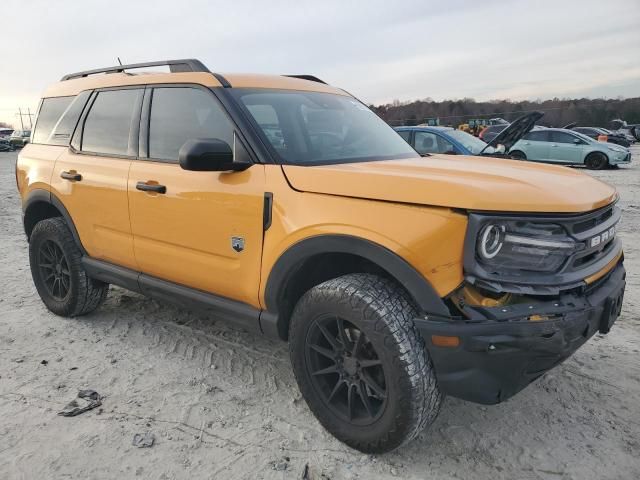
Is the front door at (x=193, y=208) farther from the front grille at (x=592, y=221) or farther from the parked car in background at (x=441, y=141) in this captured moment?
the parked car in background at (x=441, y=141)

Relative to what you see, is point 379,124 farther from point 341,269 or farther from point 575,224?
point 575,224

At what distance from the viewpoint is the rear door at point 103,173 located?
3.55 meters

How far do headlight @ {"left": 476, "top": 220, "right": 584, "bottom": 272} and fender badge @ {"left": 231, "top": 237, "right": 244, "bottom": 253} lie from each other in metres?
1.30

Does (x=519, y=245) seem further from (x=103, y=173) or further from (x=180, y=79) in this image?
(x=103, y=173)

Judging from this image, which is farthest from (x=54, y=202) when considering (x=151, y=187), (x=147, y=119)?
(x=151, y=187)

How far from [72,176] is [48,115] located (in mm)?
→ 963

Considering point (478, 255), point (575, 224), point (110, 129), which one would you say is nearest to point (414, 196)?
point (478, 255)

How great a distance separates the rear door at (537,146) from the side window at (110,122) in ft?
52.0

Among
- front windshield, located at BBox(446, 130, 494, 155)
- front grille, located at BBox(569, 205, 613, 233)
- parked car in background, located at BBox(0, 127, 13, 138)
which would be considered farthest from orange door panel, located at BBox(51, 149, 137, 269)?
parked car in background, located at BBox(0, 127, 13, 138)

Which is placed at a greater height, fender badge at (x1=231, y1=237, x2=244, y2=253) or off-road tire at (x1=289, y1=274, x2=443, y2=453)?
fender badge at (x1=231, y1=237, x2=244, y2=253)

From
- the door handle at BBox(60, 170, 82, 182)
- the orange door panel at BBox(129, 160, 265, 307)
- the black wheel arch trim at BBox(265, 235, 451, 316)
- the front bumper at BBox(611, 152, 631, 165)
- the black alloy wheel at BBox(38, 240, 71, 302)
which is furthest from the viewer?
the front bumper at BBox(611, 152, 631, 165)

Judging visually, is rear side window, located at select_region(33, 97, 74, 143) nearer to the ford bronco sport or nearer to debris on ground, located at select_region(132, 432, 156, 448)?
the ford bronco sport

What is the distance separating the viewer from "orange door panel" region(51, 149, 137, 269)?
3541 mm

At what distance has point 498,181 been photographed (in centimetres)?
231
